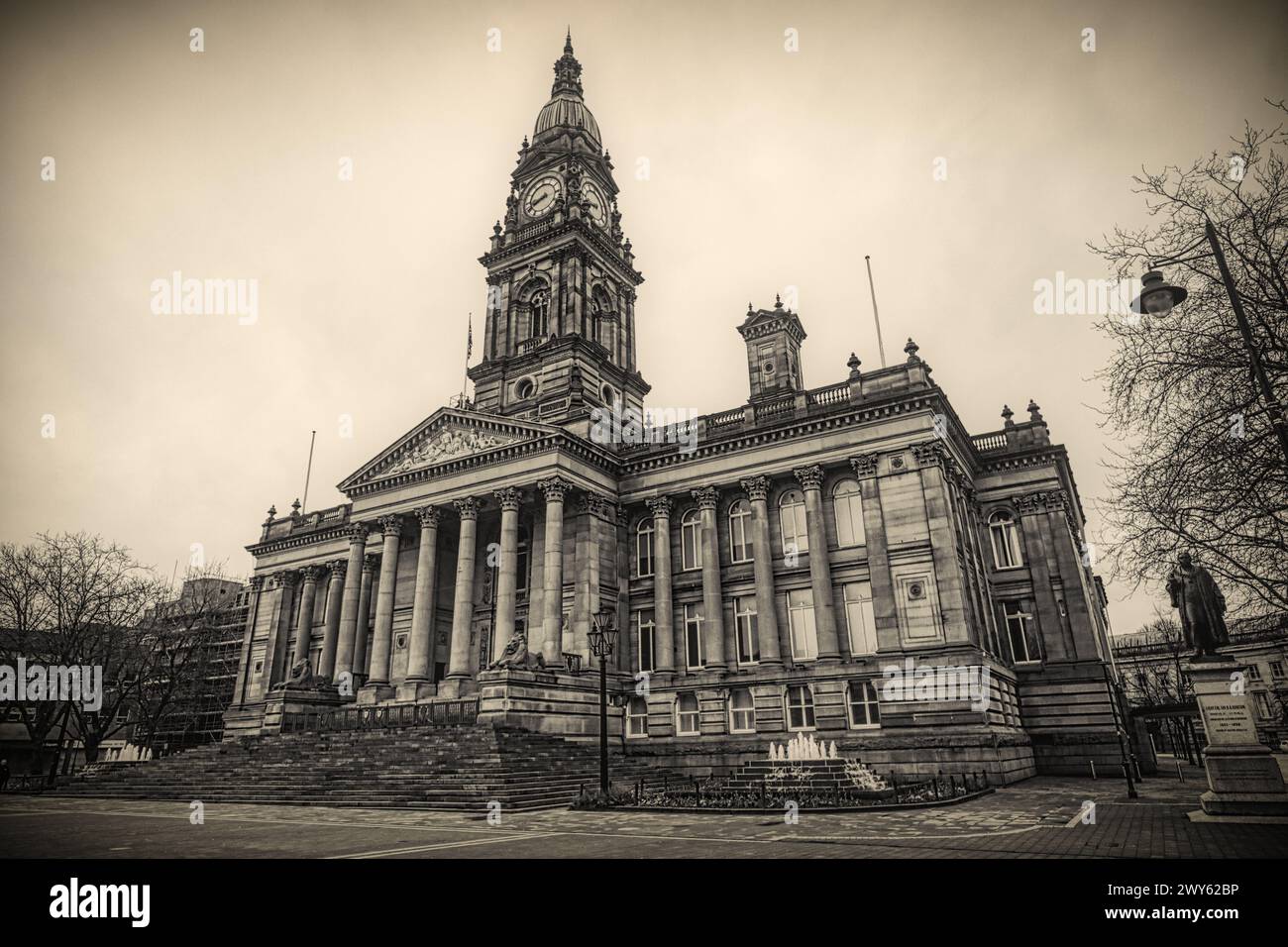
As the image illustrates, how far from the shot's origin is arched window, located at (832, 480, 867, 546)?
1319 inches

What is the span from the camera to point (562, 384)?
4406cm

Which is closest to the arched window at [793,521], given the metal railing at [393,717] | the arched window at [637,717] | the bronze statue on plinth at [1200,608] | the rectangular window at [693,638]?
the rectangular window at [693,638]

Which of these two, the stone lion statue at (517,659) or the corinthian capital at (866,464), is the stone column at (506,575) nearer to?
the stone lion statue at (517,659)

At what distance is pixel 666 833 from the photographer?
14.6 metres

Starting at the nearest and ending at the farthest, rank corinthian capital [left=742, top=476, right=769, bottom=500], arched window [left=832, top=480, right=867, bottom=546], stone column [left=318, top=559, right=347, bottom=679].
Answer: arched window [left=832, top=480, right=867, bottom=546] → corinthian capital [left=742, top=476, right=769, bottom=500] → stone column [left=318, top=559, right=347, bottom=679]

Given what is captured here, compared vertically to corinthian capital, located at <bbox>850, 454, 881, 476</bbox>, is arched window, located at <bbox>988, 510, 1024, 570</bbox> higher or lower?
lower

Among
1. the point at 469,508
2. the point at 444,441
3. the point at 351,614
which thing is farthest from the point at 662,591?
the point at 351,614

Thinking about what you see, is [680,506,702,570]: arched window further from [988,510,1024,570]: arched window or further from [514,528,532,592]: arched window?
[988,510,1024,570]: arched window

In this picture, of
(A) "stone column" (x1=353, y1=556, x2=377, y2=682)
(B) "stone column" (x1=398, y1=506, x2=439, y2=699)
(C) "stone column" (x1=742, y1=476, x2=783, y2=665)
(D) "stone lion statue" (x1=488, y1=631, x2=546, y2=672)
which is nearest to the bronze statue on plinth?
(C) "stone column" (x1=742, y1=476, x2=783, y2=665)

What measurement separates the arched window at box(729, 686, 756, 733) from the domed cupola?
1644 inches
